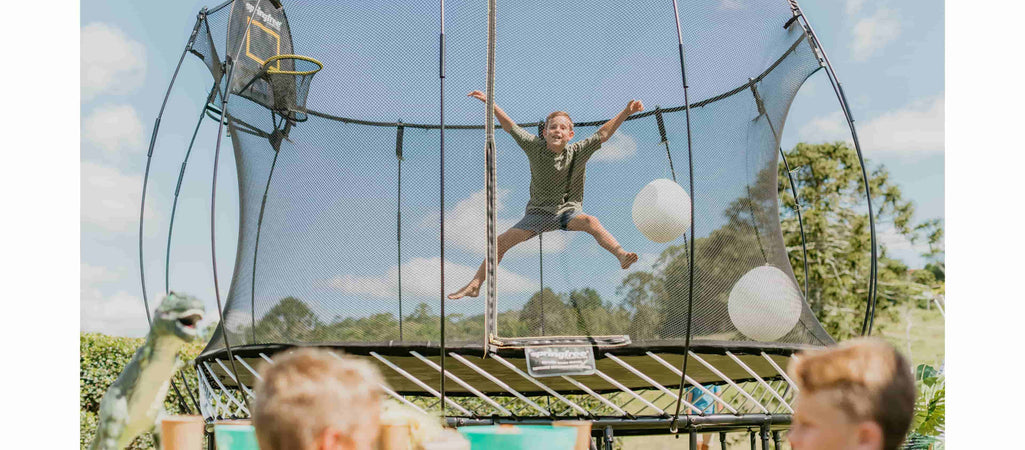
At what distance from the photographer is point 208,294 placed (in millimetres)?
5363

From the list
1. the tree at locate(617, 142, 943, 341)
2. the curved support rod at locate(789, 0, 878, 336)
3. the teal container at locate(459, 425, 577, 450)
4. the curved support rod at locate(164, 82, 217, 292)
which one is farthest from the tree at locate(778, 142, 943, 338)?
the teal container at locate(459, 425, 577, 450)

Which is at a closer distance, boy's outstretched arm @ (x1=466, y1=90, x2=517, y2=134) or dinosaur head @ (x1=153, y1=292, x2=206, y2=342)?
dinosaur head @ (x1=153, y1=292, x2=206, y2=342)

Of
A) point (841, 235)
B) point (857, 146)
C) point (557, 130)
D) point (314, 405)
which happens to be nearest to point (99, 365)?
point (557, 130)

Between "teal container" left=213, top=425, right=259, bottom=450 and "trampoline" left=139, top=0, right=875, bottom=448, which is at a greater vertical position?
"trampoline" left=139, top=0, right=875, bottom=448

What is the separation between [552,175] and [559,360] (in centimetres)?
90

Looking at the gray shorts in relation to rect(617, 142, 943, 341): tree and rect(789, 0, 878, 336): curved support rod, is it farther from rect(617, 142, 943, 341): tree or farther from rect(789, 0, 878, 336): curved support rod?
rect(617, 142, 943, 341): tree

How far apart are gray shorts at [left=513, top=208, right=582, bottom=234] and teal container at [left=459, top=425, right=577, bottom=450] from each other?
1.54 meters

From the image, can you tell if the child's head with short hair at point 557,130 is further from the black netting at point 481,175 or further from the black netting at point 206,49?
the black netting at point 206,49

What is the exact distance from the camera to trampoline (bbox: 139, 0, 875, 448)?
3.08 metres

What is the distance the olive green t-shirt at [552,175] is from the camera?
3.32 metres

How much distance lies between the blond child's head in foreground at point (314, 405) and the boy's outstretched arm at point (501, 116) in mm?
2267
